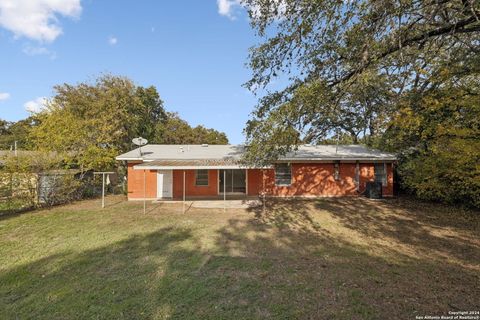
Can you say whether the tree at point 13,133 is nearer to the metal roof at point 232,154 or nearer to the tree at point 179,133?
the tree at point 179,133

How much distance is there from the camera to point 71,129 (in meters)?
14.8

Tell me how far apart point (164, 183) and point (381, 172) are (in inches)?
503

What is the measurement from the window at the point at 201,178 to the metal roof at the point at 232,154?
911mm

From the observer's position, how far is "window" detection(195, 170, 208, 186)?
1552cm

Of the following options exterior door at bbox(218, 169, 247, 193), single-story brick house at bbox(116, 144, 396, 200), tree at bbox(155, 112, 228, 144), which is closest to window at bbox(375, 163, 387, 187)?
single-story brick house at bbox(116, 144, 396, 200)

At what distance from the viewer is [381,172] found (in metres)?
15.8

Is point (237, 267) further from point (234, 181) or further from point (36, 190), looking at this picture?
point (36, 190)

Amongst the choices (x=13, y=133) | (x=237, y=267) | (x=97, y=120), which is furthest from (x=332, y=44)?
(x=13, y=133)

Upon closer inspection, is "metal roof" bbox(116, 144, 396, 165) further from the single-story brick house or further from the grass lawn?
the grass lawn

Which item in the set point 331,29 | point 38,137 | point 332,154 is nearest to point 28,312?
point 331,29

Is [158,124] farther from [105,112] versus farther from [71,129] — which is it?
[71,129]

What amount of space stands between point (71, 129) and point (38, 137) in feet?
5.12

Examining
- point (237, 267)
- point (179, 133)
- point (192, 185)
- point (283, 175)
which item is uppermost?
point (179, 133)

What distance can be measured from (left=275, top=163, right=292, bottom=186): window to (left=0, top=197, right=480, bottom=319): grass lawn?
18.0 ft
